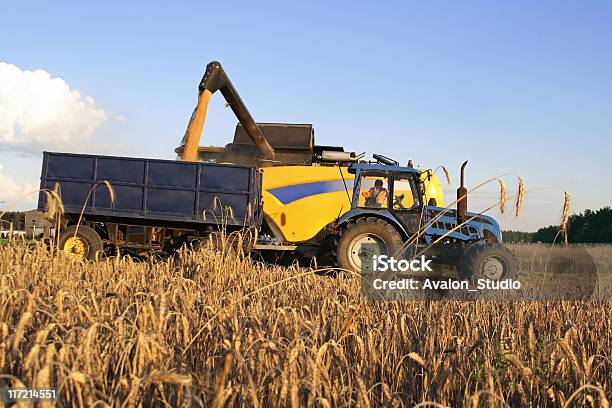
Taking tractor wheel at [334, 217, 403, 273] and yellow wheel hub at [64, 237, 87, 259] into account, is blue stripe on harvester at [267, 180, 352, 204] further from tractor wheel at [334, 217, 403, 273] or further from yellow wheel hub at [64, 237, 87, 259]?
yellow wheel hub at [64, 237, 87, 259]

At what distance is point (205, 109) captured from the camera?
12969 mm

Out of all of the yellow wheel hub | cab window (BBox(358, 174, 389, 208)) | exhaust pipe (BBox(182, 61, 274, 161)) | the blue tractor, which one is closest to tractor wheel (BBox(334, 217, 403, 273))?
the blue tractor

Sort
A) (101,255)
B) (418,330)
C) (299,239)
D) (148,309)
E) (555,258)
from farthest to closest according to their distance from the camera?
(555,258) → (299,239) → (101,255) → (418,330) → (148,309)

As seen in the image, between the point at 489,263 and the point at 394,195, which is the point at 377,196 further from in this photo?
the point at 489,263

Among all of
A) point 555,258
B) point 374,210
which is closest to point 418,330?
point 374,210

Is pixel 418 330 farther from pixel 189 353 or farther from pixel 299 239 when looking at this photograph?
pixel 299 239

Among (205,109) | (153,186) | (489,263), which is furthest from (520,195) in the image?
(205,109)

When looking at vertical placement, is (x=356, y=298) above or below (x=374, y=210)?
below

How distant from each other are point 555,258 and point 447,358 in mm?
10724

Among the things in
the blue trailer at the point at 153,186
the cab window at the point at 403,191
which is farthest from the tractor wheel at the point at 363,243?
the blue trailer at the point at 153,186

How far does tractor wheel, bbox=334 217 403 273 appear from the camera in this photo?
33.8 feet

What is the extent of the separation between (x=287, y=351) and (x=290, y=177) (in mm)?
9939

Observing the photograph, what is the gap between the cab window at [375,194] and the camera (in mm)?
10812

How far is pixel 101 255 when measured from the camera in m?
10.4
